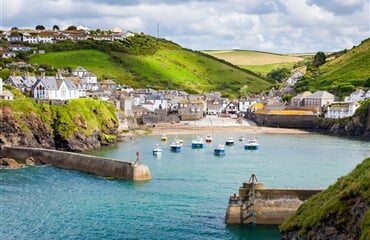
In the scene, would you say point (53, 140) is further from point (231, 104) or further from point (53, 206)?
point (231, 104)

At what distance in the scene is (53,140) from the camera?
85.6 metres

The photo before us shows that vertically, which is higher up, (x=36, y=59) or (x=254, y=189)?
(x=36, y=59)

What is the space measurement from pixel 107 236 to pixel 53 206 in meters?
11.5

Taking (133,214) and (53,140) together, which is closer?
(133,214)

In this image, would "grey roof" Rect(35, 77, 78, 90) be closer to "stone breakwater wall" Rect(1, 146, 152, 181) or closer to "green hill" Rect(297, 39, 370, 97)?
"stone breakwater wall" Rect(1, 146, 152, 181)

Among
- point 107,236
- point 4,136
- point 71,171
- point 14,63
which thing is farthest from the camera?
point 14,63

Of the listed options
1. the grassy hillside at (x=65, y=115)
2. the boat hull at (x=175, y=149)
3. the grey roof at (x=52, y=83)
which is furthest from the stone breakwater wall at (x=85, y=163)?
the grey roof at (x=52, y=83)

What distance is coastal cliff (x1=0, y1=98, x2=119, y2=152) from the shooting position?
8219cm

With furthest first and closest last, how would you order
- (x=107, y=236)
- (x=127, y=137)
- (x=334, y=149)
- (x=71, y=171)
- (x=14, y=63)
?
1. (x=14, y=63)
2. (x=127, y=137)
3. (x=334, y=149)
4. (x=71, y=171)
5. (x=107, y=236)

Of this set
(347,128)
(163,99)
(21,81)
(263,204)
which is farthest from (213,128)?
(263,204)

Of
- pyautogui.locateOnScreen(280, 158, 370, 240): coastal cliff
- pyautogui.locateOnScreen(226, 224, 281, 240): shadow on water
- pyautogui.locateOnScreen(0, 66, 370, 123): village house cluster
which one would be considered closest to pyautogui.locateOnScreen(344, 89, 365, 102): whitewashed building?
pyautogui.locateOnScreen(0, 66, 370, 123): village house cluster

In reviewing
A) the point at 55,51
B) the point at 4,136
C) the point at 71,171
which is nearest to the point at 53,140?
the point at 4,136

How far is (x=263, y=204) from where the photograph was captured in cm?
4228

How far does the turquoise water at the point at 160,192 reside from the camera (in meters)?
41.6
